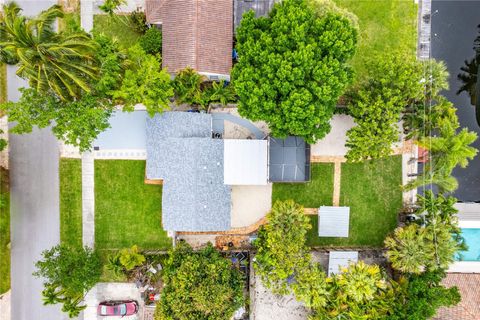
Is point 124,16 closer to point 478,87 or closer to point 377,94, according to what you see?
point 377,94

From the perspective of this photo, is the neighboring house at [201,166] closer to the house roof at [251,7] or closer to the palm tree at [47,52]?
the palm tree at [47,52]

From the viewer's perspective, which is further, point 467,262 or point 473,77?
point 473,77

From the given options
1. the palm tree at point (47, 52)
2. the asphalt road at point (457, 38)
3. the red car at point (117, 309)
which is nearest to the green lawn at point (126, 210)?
the red car at point (117, 309)

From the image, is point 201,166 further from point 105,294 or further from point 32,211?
point 32,211

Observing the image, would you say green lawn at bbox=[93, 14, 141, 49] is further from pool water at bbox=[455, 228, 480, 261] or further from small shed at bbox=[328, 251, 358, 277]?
pool water at bbox=[455, 228, 480, 261]

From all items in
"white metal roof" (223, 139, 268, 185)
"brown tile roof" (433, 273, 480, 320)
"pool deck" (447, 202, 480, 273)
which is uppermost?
"white metal roof" (223, 139, 268, 185)

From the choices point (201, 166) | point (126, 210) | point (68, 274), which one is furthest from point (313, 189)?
point (68, 274)

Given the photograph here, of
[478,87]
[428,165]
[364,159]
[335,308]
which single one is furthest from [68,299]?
[478,87]

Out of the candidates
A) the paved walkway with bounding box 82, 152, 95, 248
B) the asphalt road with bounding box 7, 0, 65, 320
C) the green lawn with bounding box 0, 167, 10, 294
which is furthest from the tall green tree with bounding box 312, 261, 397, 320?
the green lawn with bounding box 0, 167, 10, 294
